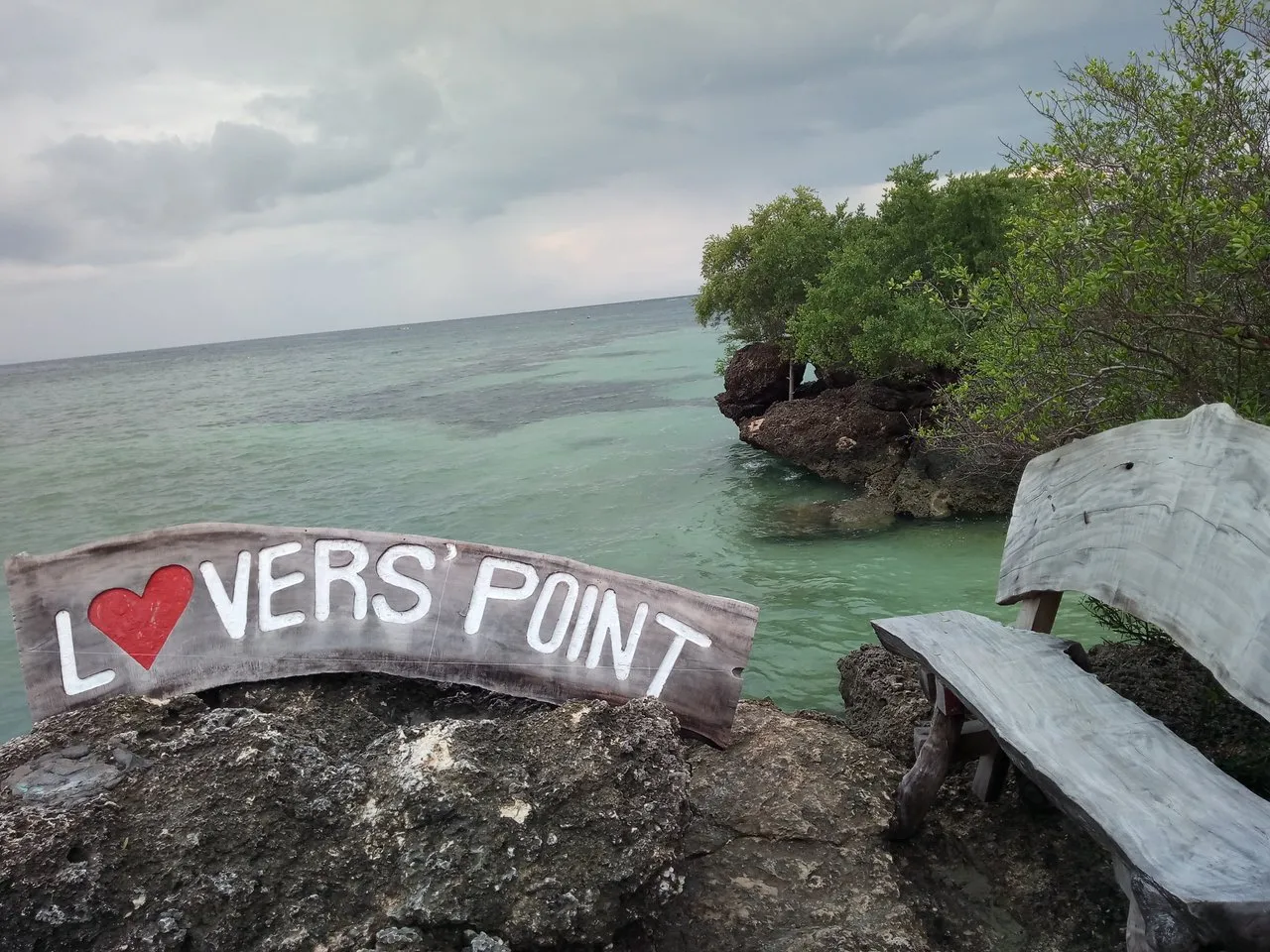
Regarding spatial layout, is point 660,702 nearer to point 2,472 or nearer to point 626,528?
point 626,528

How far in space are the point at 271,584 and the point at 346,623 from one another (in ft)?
1.47

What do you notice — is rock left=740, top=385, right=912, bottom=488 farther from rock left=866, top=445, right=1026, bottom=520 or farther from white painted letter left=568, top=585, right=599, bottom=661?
white painted letter left=568, top=585, right=599, bottom=661

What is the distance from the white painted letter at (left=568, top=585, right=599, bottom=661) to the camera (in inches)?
152

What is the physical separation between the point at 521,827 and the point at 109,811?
1465mm

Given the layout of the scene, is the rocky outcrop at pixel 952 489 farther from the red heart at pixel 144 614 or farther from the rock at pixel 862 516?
the red heart at pixel 144 614

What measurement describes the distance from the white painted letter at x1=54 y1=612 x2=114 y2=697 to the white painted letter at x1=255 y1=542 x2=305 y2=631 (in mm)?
704

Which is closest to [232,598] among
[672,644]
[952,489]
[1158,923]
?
[672,644]

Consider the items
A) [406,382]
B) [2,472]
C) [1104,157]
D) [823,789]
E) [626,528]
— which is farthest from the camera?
[406,382]

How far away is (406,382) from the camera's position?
163 feet

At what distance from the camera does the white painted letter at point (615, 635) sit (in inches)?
151

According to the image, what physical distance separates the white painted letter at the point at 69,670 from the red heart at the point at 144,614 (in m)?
0.11

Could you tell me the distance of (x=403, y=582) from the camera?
159 inches

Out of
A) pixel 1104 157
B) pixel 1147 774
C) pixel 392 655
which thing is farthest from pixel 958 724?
pixel 1104 157

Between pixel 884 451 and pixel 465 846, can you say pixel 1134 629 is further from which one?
pixel 884 451
